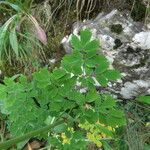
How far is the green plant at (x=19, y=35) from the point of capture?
2.56 meters

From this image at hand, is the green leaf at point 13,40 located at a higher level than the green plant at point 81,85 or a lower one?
lower

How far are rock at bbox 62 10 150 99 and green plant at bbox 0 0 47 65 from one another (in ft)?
1.22

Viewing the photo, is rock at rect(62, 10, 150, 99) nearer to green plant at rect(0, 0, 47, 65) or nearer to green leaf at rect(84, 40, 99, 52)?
green plant at rect(0, 0, 47, 65)

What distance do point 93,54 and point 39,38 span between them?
3.61 ft

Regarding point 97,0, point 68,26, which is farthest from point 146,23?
point 68,26

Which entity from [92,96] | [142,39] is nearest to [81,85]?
[92,96]

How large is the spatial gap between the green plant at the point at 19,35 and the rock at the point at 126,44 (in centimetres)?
37

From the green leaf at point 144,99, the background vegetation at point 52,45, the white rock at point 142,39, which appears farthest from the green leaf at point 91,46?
the green leaf at point 144,99

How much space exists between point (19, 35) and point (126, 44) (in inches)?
31.6

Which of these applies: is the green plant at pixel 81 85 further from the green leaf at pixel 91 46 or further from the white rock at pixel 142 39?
the white rock at pixel 142 39

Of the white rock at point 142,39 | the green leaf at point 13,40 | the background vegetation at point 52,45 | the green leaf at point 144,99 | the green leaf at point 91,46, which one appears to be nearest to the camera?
the green leaf at point 91,46

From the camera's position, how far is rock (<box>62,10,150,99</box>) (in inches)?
87.5

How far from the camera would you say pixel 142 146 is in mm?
2439

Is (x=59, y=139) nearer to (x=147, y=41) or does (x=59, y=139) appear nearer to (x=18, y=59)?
(x=147, y=41)
